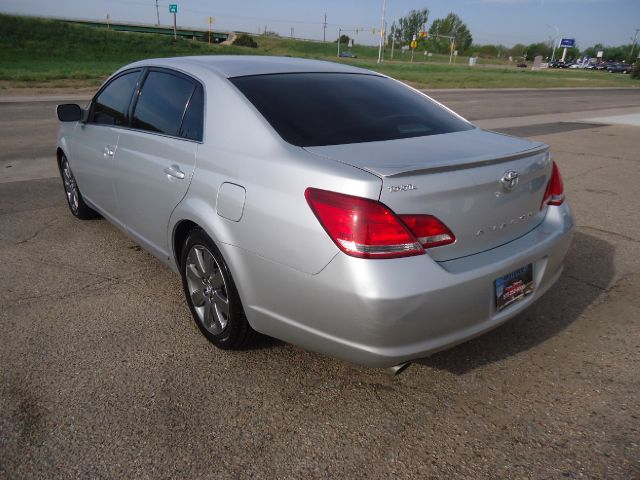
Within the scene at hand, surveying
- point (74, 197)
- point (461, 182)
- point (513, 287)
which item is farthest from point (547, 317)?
point (74, 197)

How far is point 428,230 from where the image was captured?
2137mm

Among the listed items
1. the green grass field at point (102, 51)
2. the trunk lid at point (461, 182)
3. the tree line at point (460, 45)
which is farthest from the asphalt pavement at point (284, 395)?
the tree line at point (460, 45)

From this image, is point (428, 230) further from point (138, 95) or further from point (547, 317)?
point (138, 95)

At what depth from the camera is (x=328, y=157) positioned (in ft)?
7.47

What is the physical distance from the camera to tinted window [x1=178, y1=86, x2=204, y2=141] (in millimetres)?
2877

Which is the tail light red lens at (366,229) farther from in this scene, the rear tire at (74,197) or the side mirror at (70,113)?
the rear tire at (74,197)

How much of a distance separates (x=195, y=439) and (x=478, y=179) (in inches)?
65.5

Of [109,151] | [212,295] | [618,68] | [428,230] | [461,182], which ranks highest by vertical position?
[618,68]

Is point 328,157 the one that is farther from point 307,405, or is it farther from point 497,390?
point 497,390

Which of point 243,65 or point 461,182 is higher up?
point 243,65

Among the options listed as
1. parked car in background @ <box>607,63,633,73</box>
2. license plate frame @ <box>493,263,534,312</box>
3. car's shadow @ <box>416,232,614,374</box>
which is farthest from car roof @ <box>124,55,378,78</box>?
parked car in background @ <box>607,63,633,73</box>

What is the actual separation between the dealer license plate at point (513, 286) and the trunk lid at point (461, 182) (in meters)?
0.16

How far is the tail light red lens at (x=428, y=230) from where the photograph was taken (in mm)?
2093

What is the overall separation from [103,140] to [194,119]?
1.33 metres
